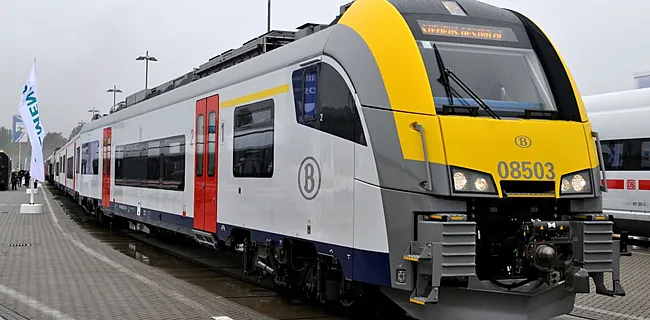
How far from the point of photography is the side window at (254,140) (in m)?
8.48

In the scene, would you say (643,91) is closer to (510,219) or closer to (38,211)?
(510,219)

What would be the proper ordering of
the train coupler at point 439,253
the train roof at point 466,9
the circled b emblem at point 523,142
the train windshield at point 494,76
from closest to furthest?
1. the train coupler at point 439,253
2. the circled b emblem at point 523,142
3. the train windshield at point 494,76
4. the train roof at point 466,9

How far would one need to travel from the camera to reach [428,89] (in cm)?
634

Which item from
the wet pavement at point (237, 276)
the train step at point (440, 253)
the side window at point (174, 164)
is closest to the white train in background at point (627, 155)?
the wet pavement at point (237, 276)

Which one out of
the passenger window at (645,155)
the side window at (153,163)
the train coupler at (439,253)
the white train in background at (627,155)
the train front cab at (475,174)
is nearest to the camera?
the train coupler at (439,253)

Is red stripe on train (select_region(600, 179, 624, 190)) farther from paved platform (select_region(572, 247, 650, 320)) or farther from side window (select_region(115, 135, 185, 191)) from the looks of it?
side window (select_region(115, 135, 185, 191))

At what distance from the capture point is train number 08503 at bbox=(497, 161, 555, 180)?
246 inches

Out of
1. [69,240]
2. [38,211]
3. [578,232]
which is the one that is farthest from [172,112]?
[38,211]

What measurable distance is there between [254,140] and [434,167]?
3.44 metres

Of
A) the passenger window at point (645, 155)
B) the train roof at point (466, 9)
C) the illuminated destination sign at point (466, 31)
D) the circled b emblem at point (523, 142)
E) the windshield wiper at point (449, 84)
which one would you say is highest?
the train roof at point (466, 9)

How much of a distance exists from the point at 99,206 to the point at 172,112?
27.8ft

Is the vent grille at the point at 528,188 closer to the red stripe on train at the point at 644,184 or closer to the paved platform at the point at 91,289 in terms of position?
the paved platform at the point at 91,289

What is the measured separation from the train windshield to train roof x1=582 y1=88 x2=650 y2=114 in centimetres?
885

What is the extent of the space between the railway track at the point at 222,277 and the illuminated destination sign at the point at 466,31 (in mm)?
2940
